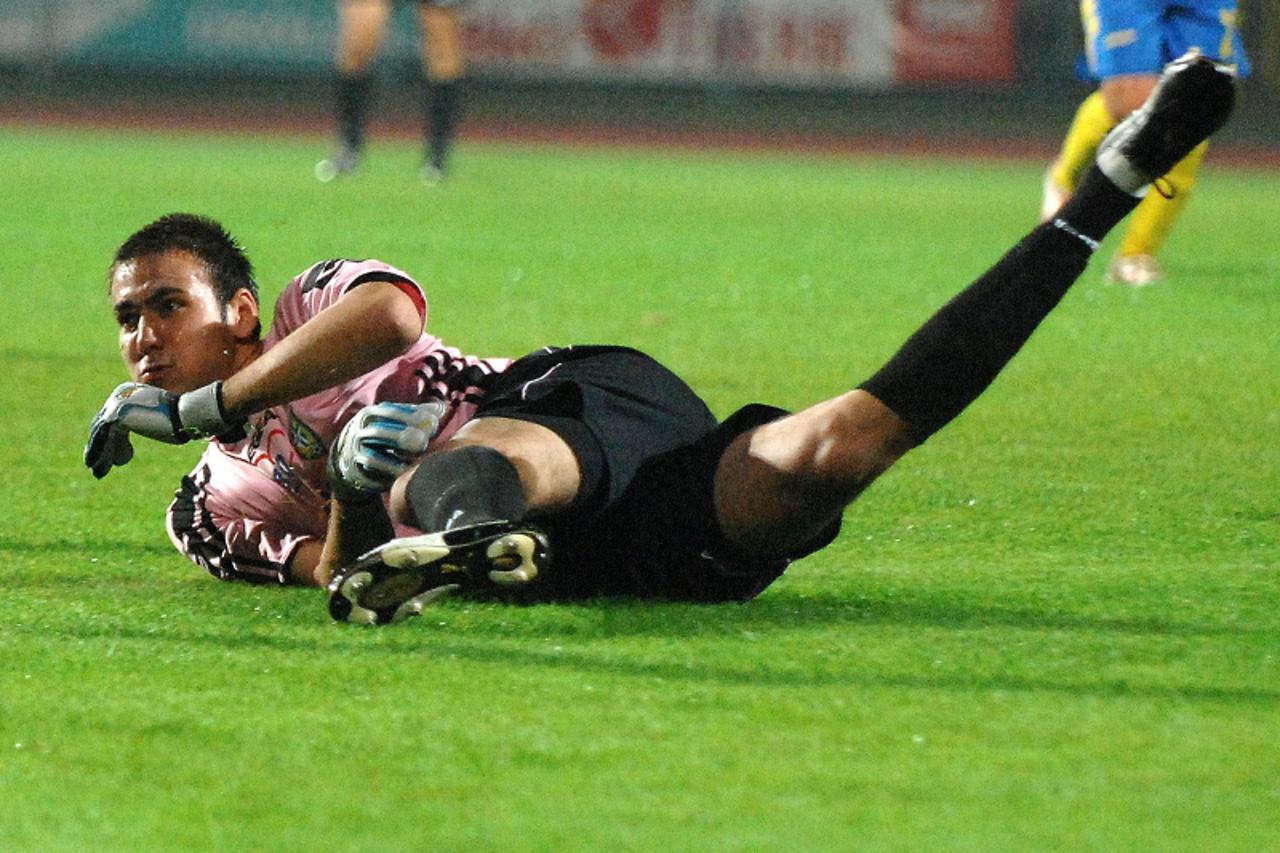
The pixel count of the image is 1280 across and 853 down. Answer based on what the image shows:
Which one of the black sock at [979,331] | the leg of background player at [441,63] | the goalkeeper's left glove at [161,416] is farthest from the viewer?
the leg of background player at [441,63]

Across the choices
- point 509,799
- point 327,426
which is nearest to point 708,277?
point 327,426

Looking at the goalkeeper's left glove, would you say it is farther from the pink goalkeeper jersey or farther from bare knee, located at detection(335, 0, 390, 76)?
bare knee, located at detection(335, 0, 390, 76)

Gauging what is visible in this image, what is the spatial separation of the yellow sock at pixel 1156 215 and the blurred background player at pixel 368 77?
6676mm

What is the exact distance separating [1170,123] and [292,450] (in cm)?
151

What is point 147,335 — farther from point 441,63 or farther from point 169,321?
point 441,63

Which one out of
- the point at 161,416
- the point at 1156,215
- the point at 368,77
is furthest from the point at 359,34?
the point at 161,416

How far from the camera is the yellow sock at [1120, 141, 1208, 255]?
860 cm

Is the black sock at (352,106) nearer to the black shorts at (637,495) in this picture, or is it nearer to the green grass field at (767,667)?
the green grass field at (767,667)

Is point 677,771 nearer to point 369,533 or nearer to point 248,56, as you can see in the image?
point 369,533

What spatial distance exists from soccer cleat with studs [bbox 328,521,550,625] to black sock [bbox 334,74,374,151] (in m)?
12.4

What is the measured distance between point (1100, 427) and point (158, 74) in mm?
19079

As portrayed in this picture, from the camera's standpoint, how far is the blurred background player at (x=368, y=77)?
15047mm

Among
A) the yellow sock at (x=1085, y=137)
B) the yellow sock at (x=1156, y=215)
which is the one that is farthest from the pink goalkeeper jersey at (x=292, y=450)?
Result: the yellow sock at (x=1085, y=137)

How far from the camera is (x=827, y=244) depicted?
37.4 feet
